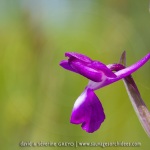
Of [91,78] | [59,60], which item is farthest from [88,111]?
[59,60]

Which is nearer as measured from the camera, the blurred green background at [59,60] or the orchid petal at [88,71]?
the orchid petal at [88,71]

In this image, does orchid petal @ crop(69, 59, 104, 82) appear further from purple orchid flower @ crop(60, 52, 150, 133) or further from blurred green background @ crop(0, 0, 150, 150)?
blurred green background @ crop(0, 0, 150, 150)

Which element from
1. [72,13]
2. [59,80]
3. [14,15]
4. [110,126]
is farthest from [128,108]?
[14,15]

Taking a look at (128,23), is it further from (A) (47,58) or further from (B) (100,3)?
(A) (47,58)

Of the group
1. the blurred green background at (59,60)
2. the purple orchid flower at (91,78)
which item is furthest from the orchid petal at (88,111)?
the blurred green background at (59,60)

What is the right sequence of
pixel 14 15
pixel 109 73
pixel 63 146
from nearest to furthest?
1. pixel 109 73
2. pixel 63 146
3. pixel 14 15

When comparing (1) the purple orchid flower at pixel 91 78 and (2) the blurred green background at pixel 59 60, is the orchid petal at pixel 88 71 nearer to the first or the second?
(1) the purple orchid flower at pixel 91 78

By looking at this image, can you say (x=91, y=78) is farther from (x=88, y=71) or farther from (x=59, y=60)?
(x=59, y=60)
